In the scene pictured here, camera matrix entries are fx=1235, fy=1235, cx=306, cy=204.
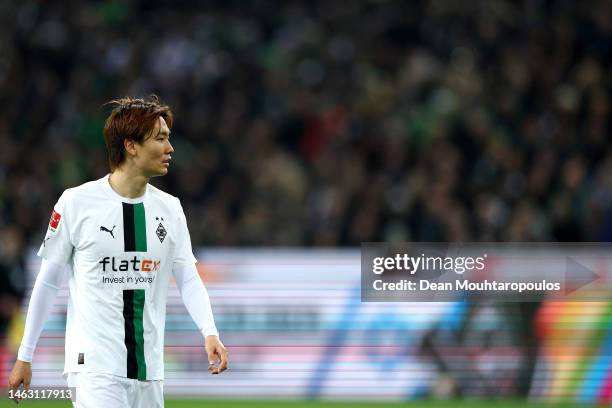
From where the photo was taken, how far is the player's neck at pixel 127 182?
5.26m

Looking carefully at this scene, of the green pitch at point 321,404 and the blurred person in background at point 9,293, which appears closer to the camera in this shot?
the green pitch at point 321,404

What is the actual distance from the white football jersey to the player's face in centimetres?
17

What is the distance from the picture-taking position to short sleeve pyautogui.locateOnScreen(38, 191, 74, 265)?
5.15 metres

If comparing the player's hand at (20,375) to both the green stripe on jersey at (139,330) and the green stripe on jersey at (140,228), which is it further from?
the green stripe on jersey at (140,228)

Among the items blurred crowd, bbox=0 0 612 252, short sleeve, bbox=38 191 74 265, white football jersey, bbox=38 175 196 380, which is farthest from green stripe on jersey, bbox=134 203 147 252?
blurred crowd, bbox=0 0 612 252

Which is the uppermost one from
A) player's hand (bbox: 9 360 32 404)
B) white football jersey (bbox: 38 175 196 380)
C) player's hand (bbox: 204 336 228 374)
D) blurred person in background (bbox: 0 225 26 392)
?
blurred person in background (bbox: 0 225 26 392)

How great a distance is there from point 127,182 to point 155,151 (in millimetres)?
197

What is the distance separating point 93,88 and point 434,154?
4.47 m

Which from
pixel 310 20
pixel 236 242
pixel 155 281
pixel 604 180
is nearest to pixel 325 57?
pixel 310 20

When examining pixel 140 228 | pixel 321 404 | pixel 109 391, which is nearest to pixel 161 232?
pixel 140 228

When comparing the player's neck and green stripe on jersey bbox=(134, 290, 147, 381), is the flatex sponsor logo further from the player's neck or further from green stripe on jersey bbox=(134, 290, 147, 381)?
the player's neck

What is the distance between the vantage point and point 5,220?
12.6m

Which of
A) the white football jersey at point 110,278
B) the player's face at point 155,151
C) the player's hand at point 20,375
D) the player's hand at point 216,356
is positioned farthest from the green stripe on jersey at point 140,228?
the player's hand at point 20,375

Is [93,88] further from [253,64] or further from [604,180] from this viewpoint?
[604,180]
